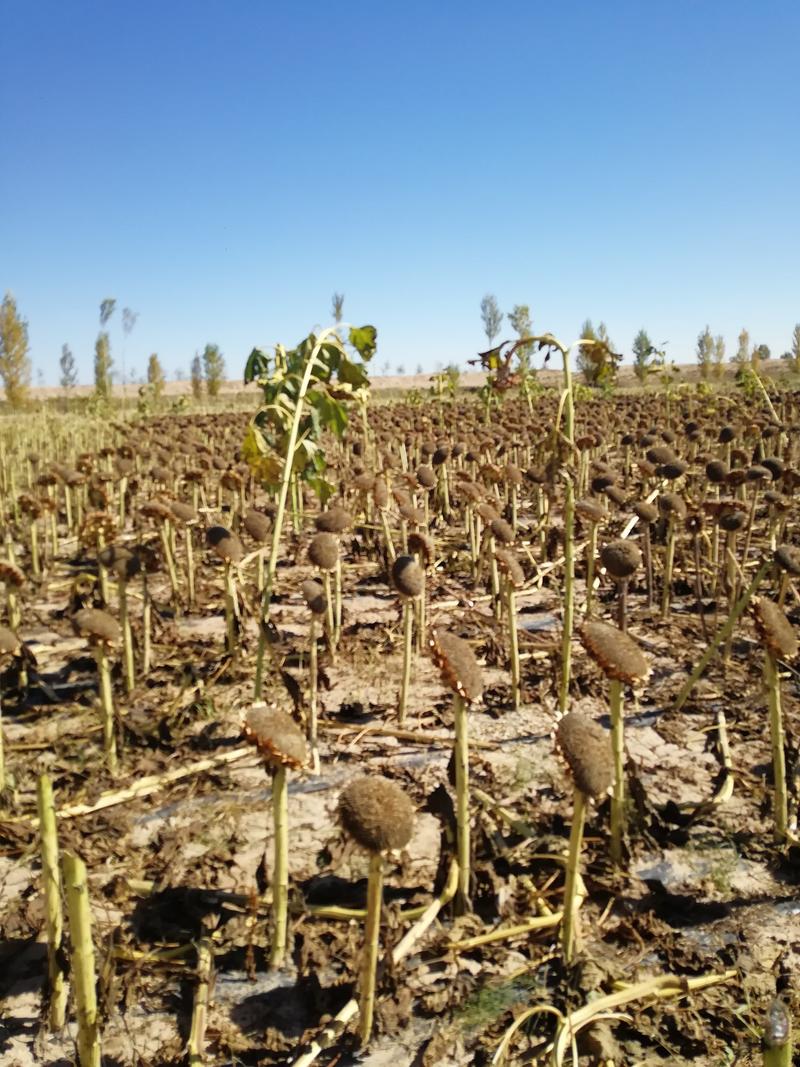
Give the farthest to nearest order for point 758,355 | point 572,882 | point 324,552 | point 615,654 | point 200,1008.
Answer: point 758,355, point 324,552, point 615,654, point 572,882, point 200,1008

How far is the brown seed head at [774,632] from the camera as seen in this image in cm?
281

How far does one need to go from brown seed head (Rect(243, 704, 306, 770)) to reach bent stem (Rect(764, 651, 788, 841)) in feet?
5.95

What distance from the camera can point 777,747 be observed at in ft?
9.82

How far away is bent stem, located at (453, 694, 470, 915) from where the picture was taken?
8.26 ft

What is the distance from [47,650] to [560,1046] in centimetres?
427

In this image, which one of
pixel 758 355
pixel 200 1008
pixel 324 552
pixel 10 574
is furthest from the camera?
pixel 758 355

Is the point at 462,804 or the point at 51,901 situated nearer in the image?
the point at 51,901

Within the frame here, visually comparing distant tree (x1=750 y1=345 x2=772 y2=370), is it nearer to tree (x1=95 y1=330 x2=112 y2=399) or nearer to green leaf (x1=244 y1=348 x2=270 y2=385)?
green leaf (x1=244 y1=348 x2=270 y2=385)

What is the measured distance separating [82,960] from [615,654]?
172cm

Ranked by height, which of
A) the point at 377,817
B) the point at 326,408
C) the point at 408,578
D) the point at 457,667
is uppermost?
the point at 326,408

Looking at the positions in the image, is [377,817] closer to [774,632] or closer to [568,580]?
[774,632]

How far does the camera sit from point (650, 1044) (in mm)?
2193

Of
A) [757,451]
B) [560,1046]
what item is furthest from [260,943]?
[757,451]

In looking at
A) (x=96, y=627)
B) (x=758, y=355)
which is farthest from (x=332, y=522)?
(x=758, y=355)
